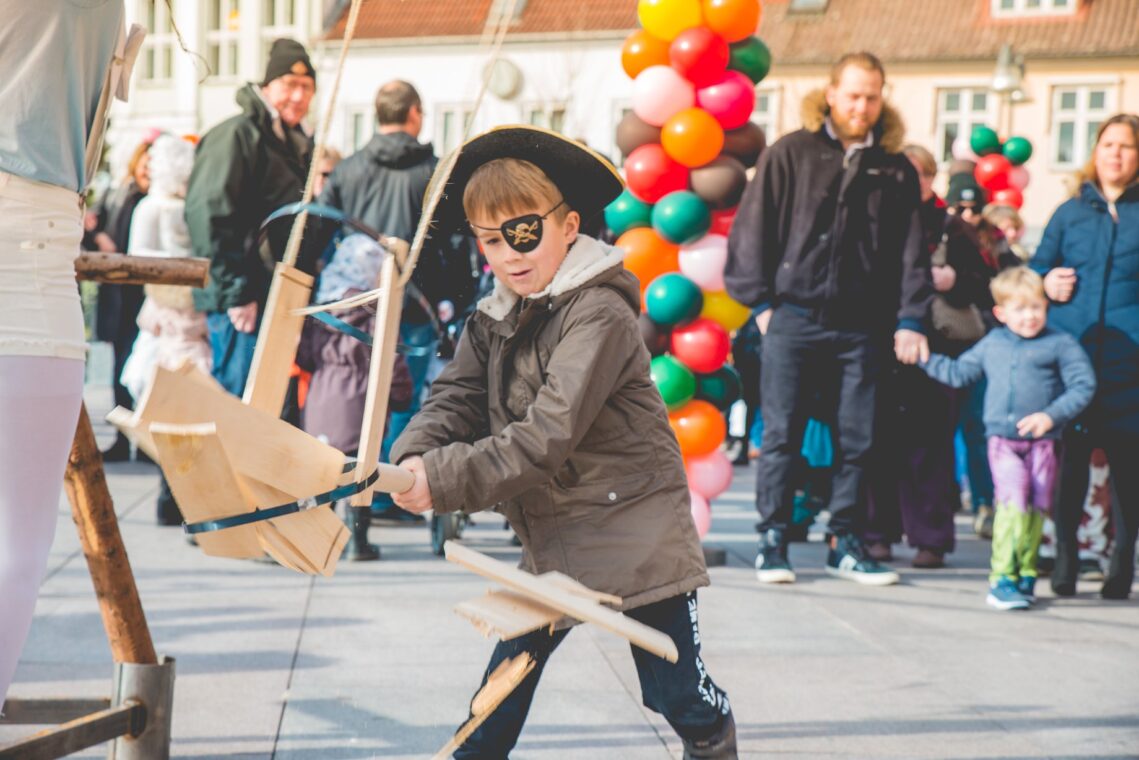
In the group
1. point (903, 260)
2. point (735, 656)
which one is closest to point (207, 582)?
point (735, 656)

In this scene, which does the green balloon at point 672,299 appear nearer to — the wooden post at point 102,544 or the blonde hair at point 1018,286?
the blonde hair at point 1018,286

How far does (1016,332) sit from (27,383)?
15.3ft

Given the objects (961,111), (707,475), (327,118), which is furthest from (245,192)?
(961,111)

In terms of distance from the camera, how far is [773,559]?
6219mm

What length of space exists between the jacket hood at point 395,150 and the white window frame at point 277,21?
2918cm

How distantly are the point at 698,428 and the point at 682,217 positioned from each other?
3.04ft

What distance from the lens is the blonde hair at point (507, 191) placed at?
8.89ft

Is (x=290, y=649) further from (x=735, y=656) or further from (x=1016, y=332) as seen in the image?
(x=1016, y=332)

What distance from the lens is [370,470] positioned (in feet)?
6.48

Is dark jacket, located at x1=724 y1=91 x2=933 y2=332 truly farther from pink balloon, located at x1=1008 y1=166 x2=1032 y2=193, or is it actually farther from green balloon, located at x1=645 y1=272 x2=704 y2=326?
pink balloon, located at x1=1008 y1=166 x2=1032 y2=193

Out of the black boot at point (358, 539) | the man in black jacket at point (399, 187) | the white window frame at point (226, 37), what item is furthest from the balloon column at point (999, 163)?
the white window frame at point (226, 37)

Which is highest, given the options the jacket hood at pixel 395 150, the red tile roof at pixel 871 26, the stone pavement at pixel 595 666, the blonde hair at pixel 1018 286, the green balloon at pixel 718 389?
the red tile roof at pixel 871 26

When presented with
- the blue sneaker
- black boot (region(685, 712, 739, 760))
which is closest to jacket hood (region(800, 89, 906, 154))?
the blue sneaker

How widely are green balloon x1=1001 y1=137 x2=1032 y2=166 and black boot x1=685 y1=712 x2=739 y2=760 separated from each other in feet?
32.6
